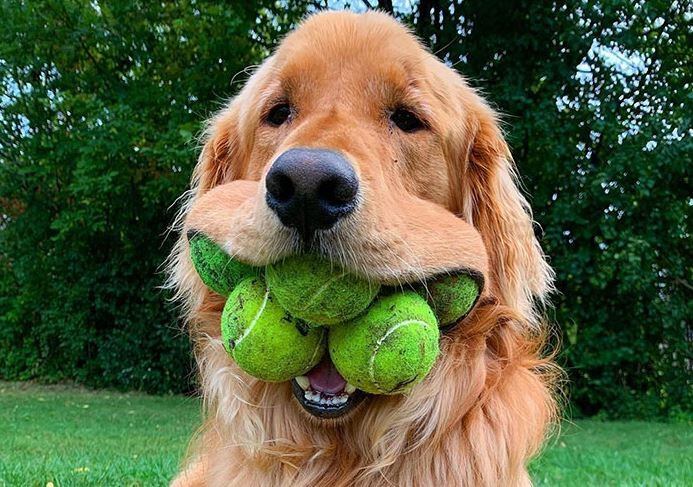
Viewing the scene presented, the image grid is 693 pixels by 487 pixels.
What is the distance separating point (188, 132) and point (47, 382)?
7580 mm

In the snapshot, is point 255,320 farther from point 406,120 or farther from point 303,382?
point 406,120

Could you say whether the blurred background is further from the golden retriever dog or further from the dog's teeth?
the dog's teeth

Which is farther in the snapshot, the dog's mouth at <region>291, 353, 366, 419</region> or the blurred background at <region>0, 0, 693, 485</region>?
the blurred background at <region>0, 0, 693, 485</region>

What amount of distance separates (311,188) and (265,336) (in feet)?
1.58

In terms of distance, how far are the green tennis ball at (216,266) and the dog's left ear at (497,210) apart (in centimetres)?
96

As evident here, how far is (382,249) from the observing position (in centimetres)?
184

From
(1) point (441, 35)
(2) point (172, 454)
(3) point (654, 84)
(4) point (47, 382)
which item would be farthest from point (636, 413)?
→ (4) point (47, 382)

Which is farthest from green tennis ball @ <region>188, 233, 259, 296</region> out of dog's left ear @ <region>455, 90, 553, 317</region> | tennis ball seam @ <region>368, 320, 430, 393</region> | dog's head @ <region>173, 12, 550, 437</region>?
dog's left ear @ <region>455, 90, 553, 317</region>

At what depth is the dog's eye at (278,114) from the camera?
2469 mm

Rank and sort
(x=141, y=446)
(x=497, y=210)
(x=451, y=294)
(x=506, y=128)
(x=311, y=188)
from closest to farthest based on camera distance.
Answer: (x=311, y=188) < (x=451, y=294) < (x=497, y=210) < (x=141, y=446) < (x=506, y=128)

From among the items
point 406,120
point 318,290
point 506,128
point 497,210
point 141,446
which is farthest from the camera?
point 506,128

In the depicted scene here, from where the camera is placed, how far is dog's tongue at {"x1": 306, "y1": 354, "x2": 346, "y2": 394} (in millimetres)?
2104

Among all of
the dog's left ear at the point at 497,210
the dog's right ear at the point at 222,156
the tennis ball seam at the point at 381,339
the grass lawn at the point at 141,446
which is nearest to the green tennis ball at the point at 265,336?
the tennis ball seam at the point at 381,339

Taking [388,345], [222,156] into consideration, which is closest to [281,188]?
[388,345]
